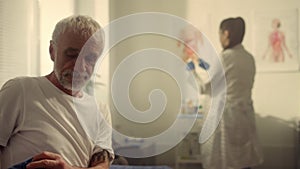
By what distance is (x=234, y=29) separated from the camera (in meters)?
1.57

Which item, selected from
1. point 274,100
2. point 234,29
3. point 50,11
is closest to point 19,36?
point 50,11

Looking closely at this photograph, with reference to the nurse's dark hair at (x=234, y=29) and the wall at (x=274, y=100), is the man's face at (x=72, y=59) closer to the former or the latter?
the nurse's dark hair at (x=234, y=29)

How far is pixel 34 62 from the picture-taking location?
35.9 inches

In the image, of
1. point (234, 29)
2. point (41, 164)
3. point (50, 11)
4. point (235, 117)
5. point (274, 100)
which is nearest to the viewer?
point (41, 164)

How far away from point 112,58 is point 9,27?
65 cm

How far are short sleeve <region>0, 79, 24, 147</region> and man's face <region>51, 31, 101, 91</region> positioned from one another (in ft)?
0.26

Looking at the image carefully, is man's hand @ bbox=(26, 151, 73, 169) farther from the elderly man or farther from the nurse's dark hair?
the nurse's dark hair

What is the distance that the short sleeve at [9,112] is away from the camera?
53cm

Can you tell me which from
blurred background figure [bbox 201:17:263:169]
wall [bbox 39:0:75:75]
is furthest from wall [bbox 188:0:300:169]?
wall [bbox 39:0:75:75]

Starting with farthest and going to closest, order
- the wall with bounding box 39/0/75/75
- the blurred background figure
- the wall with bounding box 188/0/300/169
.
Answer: the wall with bounding box 188/0/300/169 → the blurred background figure → the wall with bounding box 39/0/75/75

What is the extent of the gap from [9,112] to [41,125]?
57 millimetres

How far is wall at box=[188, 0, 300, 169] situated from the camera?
1.78 meters

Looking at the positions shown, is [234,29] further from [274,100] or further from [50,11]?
[50,11]

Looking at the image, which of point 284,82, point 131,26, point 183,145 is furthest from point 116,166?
point 284,82
